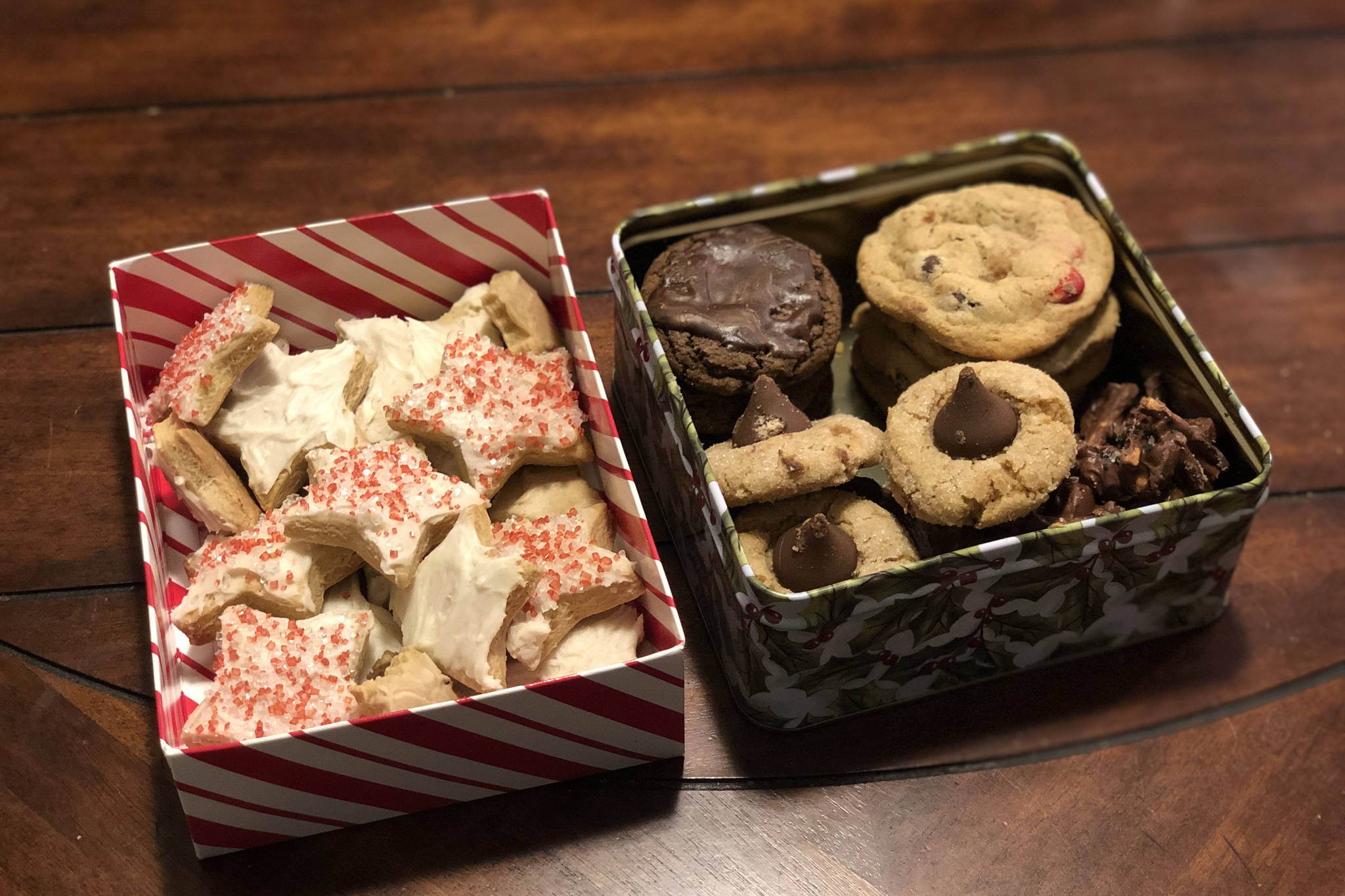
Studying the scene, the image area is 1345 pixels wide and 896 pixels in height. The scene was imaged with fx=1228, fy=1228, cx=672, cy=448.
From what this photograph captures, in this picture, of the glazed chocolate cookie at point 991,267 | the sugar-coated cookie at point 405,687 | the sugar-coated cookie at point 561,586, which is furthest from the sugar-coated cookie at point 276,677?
the glazed chocolate cookie at point 991,267

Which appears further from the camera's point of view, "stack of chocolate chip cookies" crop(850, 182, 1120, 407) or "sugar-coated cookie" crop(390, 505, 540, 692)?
"stack of chocolate chip cookies" crop(850, 182, 1120, 407)

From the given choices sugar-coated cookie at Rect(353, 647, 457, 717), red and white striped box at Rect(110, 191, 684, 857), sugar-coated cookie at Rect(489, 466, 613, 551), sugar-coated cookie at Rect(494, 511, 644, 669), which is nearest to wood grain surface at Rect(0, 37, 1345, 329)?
red and white striped box at Rect(110, 191, 684, 857)

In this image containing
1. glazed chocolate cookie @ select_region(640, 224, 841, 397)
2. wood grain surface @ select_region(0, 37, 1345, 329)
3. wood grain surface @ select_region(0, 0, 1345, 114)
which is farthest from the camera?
wood grain surface @ select_region(0, 0, 1345, 114)

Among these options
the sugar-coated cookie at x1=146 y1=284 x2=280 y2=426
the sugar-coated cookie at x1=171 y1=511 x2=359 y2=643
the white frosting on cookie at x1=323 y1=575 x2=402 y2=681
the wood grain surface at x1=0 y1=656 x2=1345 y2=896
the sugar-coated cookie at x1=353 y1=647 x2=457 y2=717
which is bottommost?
the wood grain surface at x1=0 y1=656 x2=1345 y2=896

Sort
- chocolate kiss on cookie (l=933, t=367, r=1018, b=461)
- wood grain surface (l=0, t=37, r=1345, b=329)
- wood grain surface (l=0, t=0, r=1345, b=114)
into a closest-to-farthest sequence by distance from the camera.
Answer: chocolate kiss on cookie (l=933, t=367, r=1018, b=461), wood grain surface (l=0, t=37, r=1345, b=329), wood grain surface (l=0, t=0, r=1345, b=114)

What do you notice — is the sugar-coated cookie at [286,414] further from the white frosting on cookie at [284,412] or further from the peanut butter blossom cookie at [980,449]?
the peanut butter blossom cookie at [980,449]

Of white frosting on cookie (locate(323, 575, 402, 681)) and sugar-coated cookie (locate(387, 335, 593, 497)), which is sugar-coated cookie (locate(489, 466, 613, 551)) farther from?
white frosting on cookie (locate(323, 575, 402, 681))
